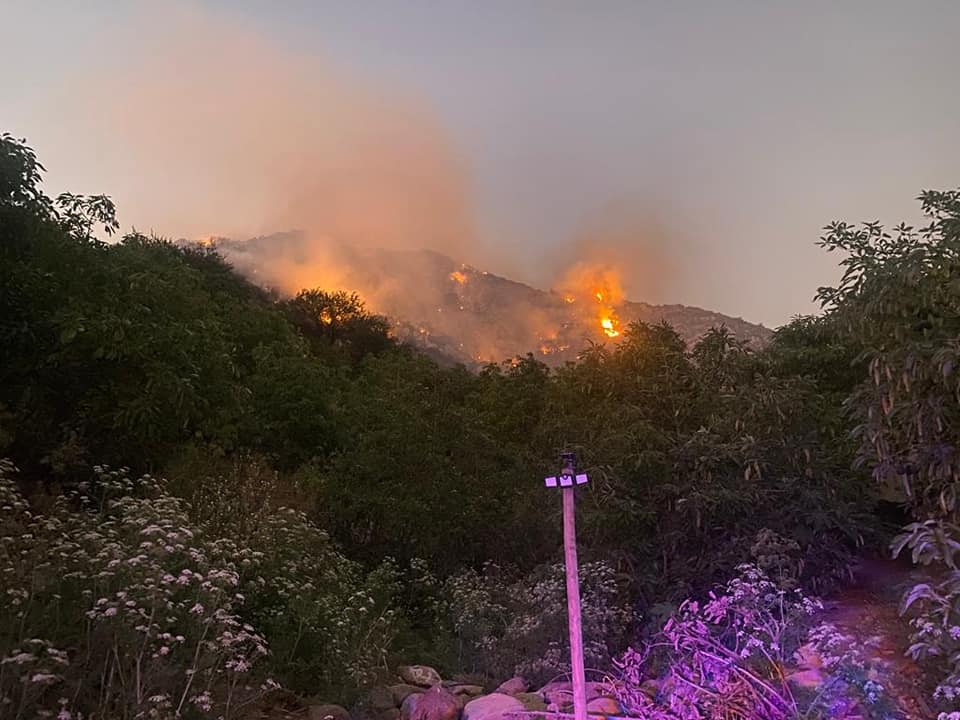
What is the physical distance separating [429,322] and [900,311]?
12241 centimetres

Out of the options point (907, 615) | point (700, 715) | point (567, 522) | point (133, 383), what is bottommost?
point (700, 715)

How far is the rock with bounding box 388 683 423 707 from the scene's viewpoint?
730 centimetres

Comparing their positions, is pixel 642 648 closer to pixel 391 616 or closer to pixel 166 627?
pixel 391 616

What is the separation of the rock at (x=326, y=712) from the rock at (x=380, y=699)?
43 cm

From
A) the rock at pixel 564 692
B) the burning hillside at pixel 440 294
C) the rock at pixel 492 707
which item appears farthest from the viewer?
the burning hillside at pixel 440 294

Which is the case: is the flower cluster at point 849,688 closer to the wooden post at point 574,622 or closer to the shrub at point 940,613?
the shrub at point 940,613

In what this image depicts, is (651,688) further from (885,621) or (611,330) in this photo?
(611,330)

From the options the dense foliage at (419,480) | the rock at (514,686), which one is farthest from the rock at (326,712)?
the rock at (514,686)

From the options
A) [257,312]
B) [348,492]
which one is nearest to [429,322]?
[257,312]

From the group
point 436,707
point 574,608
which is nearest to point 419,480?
point 436,707

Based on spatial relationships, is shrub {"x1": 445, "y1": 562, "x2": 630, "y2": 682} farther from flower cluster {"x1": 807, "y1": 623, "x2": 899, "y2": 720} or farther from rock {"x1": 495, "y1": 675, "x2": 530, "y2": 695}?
flower cluster {"x1": 807, "y1": 623, "x2": 899, "y2": 720}

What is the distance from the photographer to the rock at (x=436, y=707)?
6.73 metres

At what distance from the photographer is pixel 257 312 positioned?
22.5 m

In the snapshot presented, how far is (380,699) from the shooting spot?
7.12m
